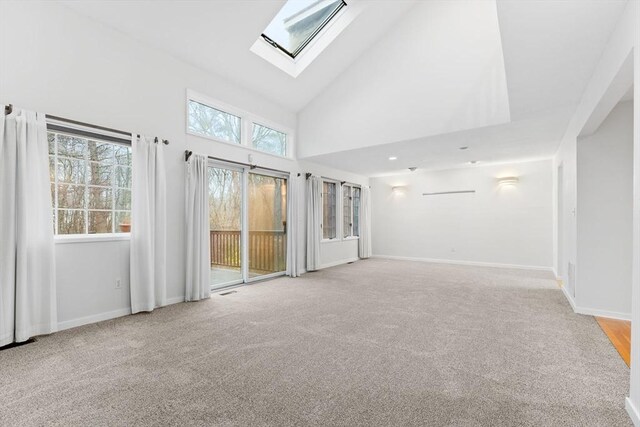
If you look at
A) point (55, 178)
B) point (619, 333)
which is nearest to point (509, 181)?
point (619, 333)

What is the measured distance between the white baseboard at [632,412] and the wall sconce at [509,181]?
607 centimetres

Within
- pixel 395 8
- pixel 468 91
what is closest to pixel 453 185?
pixel 468 91

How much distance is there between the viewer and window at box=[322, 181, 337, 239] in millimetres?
7285

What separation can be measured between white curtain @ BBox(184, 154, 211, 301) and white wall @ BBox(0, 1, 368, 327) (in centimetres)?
11

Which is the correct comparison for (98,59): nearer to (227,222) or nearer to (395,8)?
(227,222)

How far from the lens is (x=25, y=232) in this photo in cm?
269

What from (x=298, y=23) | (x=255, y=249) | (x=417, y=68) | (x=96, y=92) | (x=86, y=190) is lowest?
(x=255, y=249)

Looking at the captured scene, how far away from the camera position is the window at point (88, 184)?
3.09 m

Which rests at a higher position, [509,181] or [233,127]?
[233,127]

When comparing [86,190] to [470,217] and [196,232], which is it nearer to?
[196,232]

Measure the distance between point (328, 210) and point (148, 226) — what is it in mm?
4554

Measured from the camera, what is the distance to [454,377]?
208 centimetres

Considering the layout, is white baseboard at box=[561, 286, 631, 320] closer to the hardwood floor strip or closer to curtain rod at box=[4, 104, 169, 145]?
the hardwood floor strip

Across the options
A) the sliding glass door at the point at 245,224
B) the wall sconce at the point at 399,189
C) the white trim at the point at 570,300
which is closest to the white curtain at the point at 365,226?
the wall sconce at the point at 399,189
